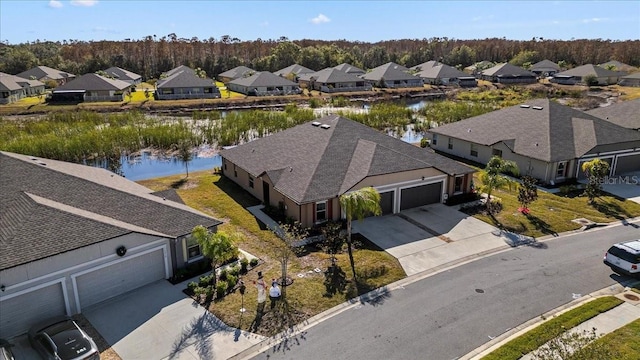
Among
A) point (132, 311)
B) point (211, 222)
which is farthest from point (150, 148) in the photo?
point (132, 311)

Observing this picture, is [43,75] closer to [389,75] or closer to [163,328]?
[389,75]

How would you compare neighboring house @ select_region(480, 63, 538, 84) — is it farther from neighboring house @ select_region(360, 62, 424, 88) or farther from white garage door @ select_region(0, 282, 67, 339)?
white garage door @ select_region(0, 282, 67, 339)

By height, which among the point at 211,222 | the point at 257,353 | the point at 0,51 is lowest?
the point at 257,353

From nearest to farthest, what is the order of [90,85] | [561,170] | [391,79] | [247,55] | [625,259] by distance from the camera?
[625,259], [561,170], [90,85], [391,79], [247,55]

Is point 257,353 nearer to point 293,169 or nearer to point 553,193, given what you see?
point 293,169

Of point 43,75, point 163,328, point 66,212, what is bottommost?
point 163,328

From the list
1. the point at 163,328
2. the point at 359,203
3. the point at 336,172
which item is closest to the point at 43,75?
the point at 336,172

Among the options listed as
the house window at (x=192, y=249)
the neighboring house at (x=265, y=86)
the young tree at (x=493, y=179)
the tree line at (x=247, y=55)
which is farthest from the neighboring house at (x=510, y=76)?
the house window at (x=192, y=249)
